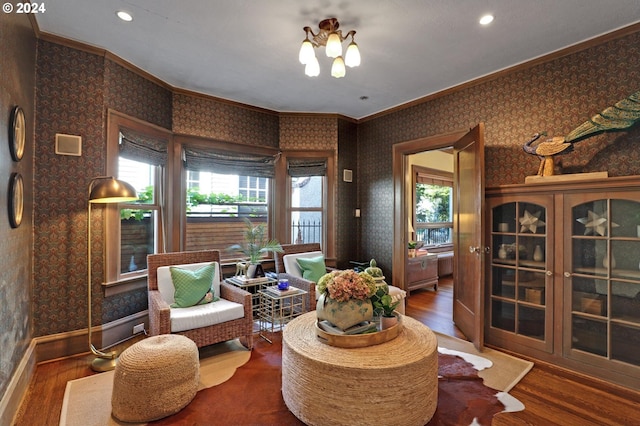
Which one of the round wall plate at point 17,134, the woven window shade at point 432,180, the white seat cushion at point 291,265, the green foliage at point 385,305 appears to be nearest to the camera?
the round wall plate at point 17,134

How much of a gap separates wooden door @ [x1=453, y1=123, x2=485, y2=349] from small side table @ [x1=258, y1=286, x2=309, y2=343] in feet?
5.78

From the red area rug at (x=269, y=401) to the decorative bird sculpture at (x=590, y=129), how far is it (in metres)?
1.98

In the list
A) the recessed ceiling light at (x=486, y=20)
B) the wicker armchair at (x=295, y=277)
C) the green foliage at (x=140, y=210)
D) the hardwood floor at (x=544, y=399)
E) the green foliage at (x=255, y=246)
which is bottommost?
the hardwood floor at (x=544, y=399)

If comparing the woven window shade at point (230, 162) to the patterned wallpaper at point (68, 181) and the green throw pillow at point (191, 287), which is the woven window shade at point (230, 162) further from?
the green throw pillow at point (191, 287)

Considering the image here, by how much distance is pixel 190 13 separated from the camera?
245 centimetres

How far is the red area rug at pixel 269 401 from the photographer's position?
2.04 metres

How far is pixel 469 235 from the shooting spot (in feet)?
11.0

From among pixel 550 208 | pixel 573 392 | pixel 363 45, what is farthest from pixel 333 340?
pixel 363 45

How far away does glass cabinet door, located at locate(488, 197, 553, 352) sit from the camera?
283 cm

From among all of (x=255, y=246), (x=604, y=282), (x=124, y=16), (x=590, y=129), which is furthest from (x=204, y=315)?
(x=590, y=129)

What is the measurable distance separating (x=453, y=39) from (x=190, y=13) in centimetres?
222

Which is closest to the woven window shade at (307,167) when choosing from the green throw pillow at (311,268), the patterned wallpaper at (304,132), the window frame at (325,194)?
the window frame at (325,194)

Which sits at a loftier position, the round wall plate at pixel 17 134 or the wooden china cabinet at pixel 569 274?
the round wall plate at pixel 17 134

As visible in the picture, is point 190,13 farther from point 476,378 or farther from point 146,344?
point 476,378
